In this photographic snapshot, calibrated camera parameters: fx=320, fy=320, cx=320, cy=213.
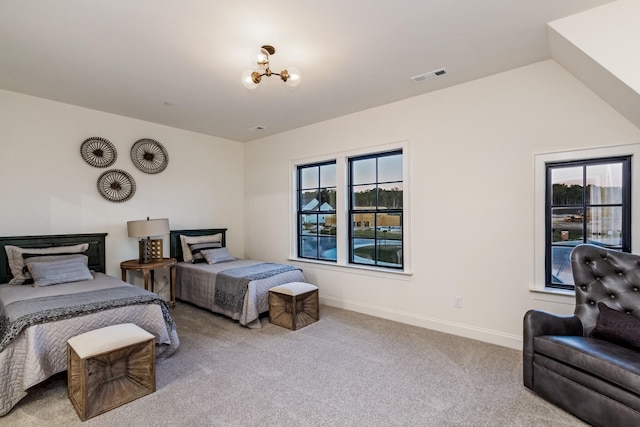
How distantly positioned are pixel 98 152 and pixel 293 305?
3251mm

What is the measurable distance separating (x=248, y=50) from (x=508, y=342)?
3600mm

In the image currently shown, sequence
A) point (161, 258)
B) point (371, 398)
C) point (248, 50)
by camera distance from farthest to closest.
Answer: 1. point (161, 258)
2. point (248, 50)
3. point (371, 398)

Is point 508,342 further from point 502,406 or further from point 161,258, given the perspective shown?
point 161,258

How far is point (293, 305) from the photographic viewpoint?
361cm

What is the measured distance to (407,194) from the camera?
382 centimetres

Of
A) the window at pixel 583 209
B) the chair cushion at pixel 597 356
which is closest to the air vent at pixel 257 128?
the window at pixel 583 209

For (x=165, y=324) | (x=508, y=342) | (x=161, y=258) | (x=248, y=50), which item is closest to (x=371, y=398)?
(x=508, y=342)

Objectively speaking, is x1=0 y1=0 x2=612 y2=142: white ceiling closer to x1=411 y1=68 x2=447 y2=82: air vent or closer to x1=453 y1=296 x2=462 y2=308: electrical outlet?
x1=411 y1=68 x2=447 y2=82: air vent

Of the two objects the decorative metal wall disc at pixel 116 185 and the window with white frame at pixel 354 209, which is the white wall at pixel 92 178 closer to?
the decorative metal wall disc at pixel 116 185

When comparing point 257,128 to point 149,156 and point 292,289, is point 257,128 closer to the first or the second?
point 149,156

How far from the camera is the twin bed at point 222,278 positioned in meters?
3.72

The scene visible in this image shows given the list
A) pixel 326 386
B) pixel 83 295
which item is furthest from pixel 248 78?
pixel 326 386

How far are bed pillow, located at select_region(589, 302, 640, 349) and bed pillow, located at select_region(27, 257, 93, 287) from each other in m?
4.62

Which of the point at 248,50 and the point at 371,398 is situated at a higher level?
the point at 248,50
